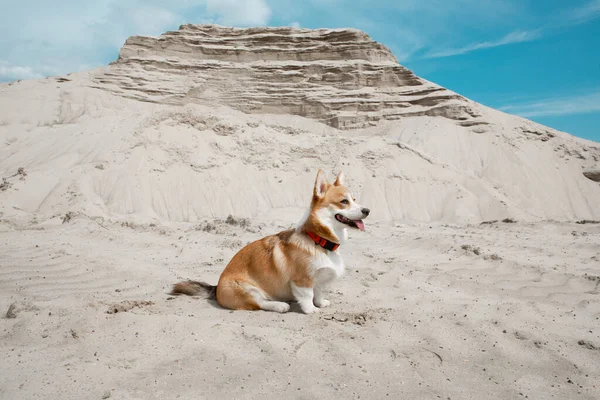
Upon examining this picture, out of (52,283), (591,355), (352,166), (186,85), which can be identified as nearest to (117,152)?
(352,166)

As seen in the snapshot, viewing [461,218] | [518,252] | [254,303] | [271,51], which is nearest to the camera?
[254,303]

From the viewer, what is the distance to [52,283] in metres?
5.16

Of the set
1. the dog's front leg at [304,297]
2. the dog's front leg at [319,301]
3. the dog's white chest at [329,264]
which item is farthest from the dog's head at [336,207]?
the dog's front leg at [319,301]

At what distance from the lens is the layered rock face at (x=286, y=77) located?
29.4 m

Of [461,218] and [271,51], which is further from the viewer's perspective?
[271,51]

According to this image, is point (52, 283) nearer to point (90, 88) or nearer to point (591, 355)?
point (591, 355)

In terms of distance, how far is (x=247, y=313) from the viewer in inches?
156

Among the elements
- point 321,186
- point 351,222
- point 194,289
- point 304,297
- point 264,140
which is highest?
point 264,140

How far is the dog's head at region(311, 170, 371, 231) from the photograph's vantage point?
3.80 m

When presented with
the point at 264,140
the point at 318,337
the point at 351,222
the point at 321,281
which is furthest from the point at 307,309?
the point at 264,140

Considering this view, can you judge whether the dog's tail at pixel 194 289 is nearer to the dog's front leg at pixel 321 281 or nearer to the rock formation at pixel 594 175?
the dog's front leg at pixel 321 281

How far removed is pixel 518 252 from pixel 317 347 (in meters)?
6.02

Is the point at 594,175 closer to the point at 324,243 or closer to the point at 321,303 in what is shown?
the point at 321,303

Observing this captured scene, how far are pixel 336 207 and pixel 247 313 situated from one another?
144cm
